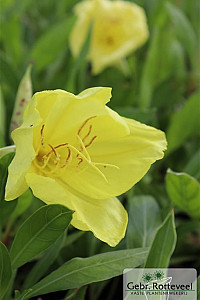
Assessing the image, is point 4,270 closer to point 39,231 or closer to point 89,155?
point 39,231

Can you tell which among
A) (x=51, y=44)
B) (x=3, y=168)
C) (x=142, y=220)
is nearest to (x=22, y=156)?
(x=3, y=168)

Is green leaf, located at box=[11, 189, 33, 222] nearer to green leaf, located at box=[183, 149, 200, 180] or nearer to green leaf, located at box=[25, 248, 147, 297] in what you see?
green leaf, located at box=[25, 248, 147, 297]

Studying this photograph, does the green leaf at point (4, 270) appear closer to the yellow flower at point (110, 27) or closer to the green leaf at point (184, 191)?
the green leaf at point (184, 191)

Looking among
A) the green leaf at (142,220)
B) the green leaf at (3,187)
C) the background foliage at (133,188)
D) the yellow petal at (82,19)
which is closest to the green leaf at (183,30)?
the background foliage at (133,188)

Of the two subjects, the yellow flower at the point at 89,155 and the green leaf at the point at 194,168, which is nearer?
the yellow flower at the point at 89,155

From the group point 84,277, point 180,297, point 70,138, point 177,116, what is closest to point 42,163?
point 70,138

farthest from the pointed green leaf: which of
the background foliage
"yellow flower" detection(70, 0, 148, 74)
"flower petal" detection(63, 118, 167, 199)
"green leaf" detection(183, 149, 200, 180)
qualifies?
"yellow flower" detection(70, 0, 148, 74)

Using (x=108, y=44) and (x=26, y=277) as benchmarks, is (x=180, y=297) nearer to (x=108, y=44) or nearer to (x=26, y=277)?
(x=26, y=277)
